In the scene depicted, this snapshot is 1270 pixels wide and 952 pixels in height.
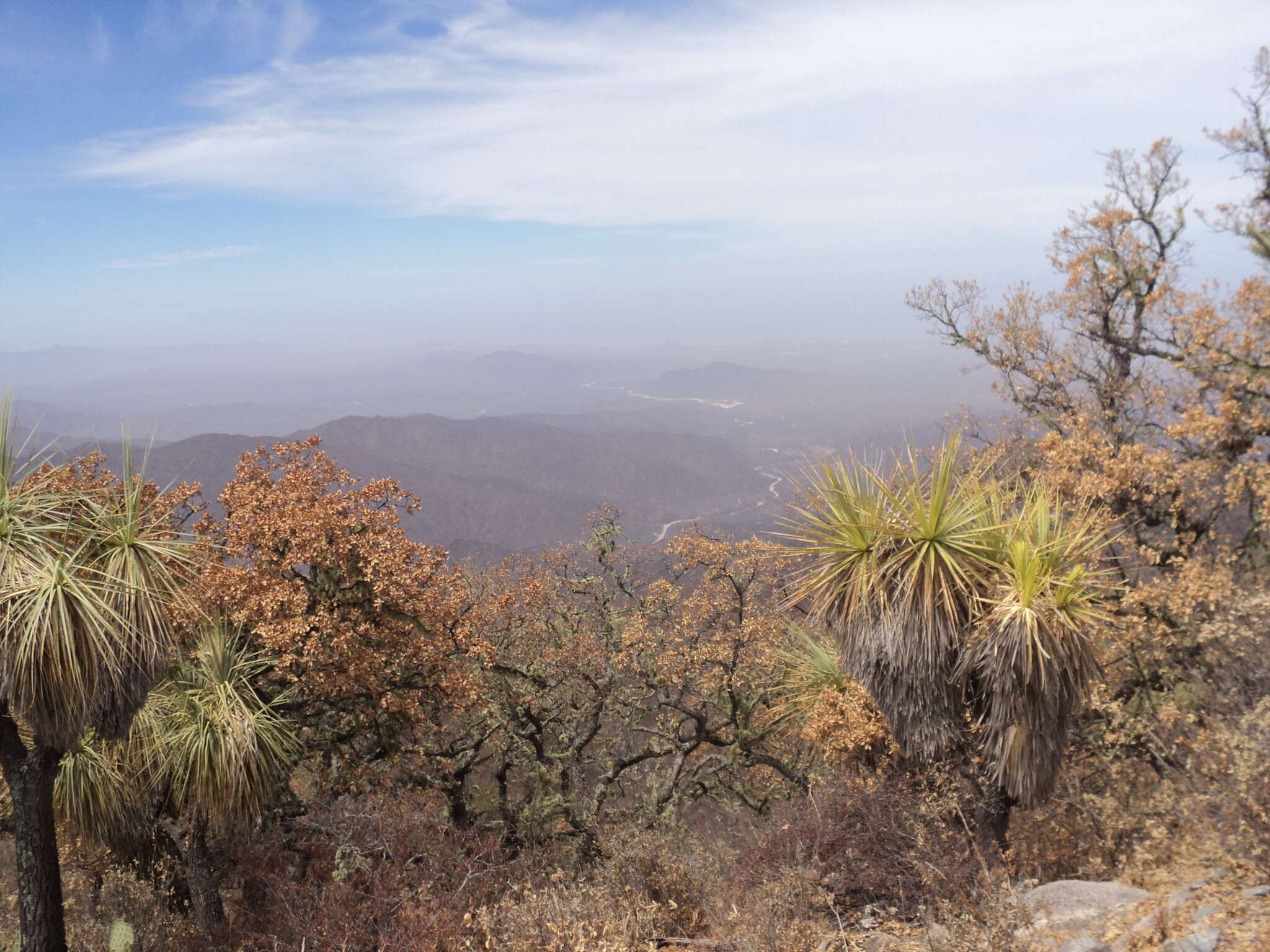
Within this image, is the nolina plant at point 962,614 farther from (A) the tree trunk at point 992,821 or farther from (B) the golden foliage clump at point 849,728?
(B) the golden foliage clump at point 849,728

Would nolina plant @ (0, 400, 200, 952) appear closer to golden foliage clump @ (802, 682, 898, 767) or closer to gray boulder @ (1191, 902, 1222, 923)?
golden foliage clump @ (802, 682, 898, 767)

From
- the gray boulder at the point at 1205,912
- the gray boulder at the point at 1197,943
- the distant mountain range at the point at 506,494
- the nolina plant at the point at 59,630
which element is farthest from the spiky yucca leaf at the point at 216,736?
the distant mountain range at the point at 506,494

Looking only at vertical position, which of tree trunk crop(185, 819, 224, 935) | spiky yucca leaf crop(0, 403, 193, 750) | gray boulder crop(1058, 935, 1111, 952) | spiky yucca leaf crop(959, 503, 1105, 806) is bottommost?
tree trunk crop(185, 819, 224, 935)

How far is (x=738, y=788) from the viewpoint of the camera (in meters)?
14.3

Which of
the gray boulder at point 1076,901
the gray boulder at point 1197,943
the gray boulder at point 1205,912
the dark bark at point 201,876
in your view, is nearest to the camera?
the gray boulder at point 1197,943

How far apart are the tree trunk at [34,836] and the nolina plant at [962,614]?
25.4 ft

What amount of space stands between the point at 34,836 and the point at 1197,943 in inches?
379

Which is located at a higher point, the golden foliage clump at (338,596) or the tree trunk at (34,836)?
the golden foliage clump at (338,596)

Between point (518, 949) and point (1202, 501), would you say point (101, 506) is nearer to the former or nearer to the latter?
point (518, 949)

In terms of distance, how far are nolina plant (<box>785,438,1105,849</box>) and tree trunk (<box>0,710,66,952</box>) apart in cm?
774

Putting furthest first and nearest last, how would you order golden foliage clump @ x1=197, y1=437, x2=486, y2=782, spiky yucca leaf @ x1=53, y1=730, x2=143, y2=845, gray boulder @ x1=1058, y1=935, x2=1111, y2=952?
spiky yucca leaf @ x1=53, y1=730, x2=143, y2=845 < golden foliage clump @ x1=197, y1=437, x2=486, y2=782 < gray boulder @ x1=1058, y1=935, x2=1111, y2=952

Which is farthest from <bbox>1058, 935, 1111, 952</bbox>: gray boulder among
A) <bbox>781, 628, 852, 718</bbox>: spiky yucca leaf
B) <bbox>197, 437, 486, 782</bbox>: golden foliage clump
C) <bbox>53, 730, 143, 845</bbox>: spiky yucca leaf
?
<bbox>53, 730, 143, 845</bbox>: spiky yucca leaf

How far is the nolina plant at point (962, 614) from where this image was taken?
6.82 meters

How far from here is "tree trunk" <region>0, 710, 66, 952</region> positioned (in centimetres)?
A: 715
